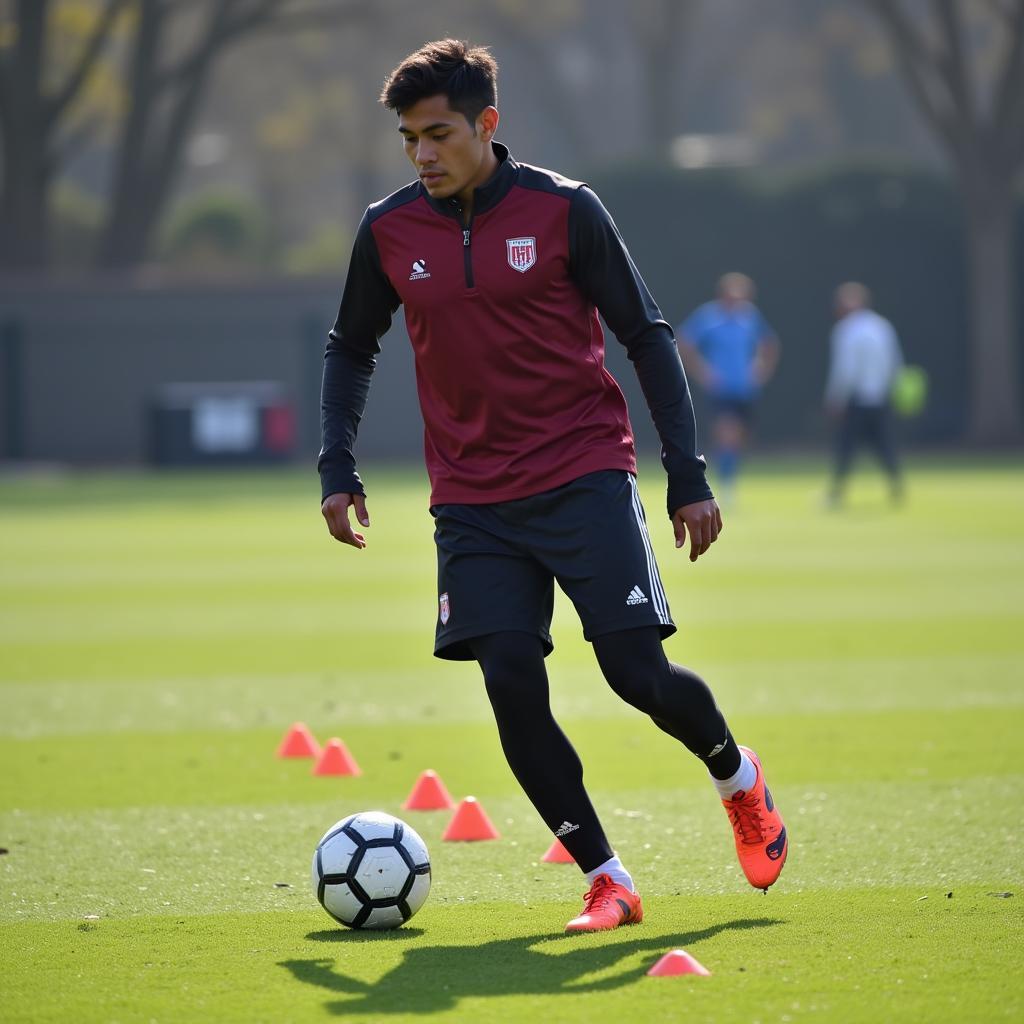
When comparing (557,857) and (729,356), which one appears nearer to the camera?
(557,857)

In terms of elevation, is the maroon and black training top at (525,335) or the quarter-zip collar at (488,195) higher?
the quarter-zip collar at (488,195)


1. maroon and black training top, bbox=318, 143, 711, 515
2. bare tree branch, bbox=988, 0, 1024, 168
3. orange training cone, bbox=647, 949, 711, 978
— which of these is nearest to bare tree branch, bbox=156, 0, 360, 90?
bare tree branch, bbox=988, 0, 1024, 168

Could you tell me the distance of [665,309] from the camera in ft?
117

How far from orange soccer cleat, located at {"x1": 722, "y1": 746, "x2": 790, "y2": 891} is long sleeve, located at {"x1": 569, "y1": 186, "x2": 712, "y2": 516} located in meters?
0.81

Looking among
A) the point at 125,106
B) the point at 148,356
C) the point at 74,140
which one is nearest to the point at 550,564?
the point at 148,356

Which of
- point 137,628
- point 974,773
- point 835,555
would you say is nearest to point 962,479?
point 835,555

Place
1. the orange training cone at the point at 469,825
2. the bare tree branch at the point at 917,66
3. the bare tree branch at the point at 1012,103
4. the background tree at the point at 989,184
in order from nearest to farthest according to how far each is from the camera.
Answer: the orange training cone at the point at 469,825, the bare tree branch at the point at 917,66, the bare tree branch at the point at 1012,103, the background tree at the point at 989,184

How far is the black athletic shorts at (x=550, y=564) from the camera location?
202 inches

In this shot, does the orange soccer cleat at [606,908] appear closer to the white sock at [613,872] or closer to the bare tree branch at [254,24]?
the white sock at [613,872]

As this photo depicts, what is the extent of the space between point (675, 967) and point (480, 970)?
470 millimetres

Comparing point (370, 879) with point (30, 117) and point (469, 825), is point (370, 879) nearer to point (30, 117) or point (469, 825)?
point (469, 825)

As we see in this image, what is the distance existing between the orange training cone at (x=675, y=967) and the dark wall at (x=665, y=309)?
30883 millimetres

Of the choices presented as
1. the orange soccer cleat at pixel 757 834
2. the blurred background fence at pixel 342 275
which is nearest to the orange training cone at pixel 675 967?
the orange soccer cleat at pixel 757 834

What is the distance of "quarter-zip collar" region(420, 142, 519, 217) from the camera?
5.22m
